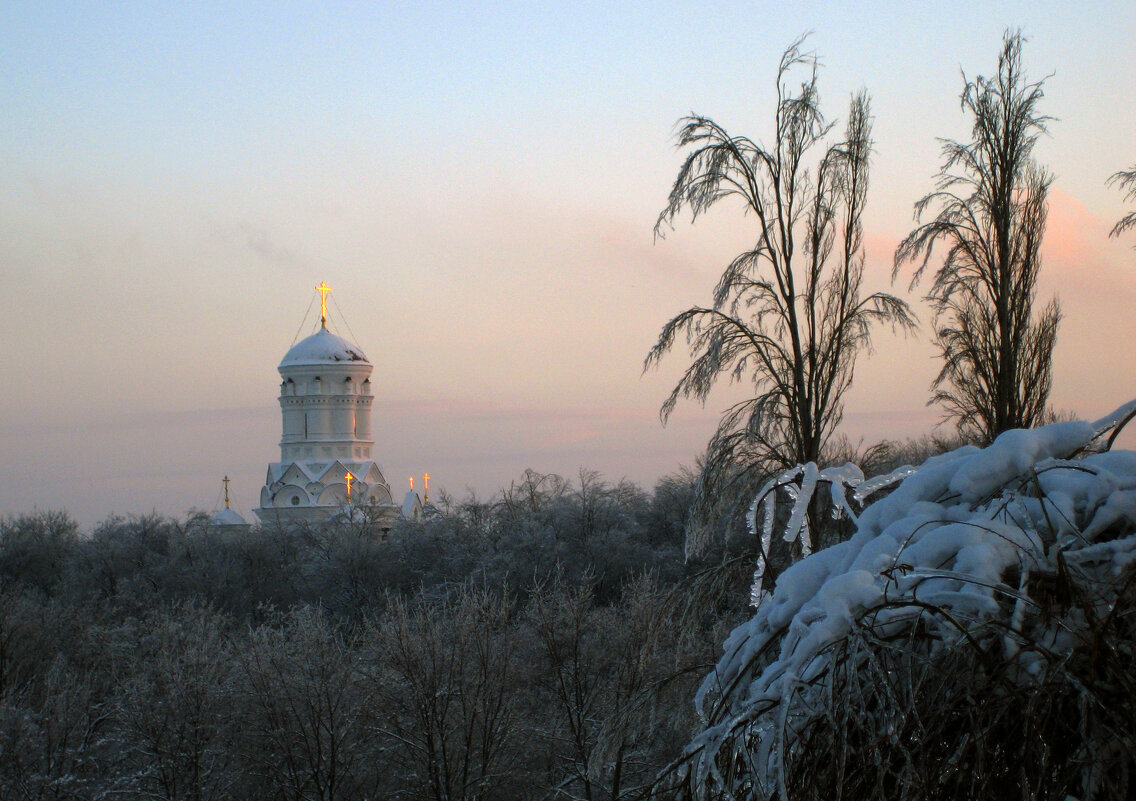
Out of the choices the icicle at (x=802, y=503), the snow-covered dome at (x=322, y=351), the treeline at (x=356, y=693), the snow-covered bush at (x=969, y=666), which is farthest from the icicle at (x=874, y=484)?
the snow-covered dome at (x=322, y=351)

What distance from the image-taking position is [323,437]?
2525 inches

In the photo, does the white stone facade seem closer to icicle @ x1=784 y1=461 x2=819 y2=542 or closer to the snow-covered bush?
icicle @ x1=784 y1=461 x2=819 y2=542

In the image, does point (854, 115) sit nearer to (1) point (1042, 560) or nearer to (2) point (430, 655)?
(1) point (1042, 560)

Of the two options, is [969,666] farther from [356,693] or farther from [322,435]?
[322,435]

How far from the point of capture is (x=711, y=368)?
11055 mm

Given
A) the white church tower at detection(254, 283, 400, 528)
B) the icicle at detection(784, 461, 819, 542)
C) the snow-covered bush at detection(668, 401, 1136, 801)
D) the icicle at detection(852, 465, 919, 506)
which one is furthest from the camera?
the white church tower at detection(254, 283, 400, 528)

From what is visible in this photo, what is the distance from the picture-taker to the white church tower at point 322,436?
62531mm

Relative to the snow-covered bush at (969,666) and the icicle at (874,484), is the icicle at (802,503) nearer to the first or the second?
the icicle at (874,484)

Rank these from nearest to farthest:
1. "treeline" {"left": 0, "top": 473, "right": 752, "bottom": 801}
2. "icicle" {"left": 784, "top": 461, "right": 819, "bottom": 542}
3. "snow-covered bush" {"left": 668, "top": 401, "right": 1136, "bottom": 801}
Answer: "snow-covered bush" {"left": 668, "top": 401, "right": 1136, "bottom": 801} < "icicle" {"left": 784, "top": 461, "right": 819, "bottom": 542} < "treeline" {"left": 0, "top": 473, "right": 752, "bottom": 801}

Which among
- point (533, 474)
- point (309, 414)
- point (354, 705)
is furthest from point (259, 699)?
point (309, 414)

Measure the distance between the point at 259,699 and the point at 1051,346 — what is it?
1665 cm

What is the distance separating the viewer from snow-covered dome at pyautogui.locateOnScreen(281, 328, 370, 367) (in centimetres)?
6494

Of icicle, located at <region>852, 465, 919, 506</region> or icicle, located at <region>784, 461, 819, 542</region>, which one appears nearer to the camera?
icicle, located at <region>784, 461, 819, 542</region>

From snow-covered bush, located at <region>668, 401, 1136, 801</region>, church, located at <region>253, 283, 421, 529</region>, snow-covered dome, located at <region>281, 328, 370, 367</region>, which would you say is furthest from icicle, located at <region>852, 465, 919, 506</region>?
snow-covered dome, located at <region>281, 328, 370, 367</region>
